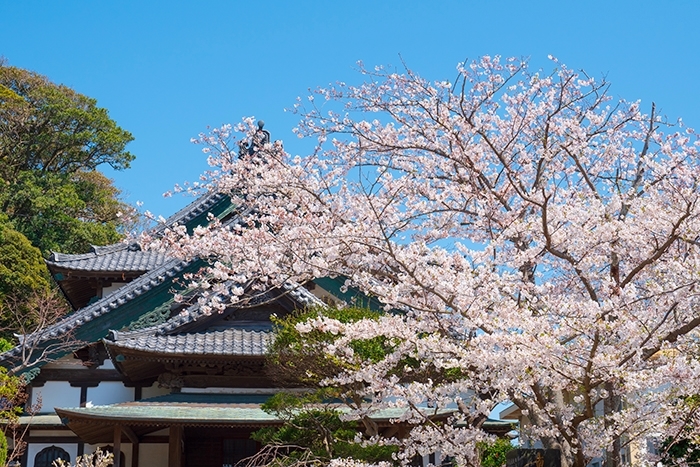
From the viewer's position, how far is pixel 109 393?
1370 cm

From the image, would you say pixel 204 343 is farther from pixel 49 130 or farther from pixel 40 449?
pixel 49 130

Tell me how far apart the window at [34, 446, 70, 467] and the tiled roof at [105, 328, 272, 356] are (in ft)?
9.41

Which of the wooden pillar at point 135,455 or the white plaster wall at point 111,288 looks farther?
the white plaster wall at point 111,288

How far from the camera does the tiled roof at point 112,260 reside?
1604 centimetres

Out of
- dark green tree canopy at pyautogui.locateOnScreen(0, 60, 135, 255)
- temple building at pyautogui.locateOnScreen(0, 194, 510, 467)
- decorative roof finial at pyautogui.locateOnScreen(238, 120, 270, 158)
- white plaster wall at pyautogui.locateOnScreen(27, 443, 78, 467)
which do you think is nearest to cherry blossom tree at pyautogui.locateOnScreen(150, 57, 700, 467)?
decorative roof finial at pyautogui.locateOnScreen(238, 120, 270, 158)

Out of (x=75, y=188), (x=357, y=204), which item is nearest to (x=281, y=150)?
(x=357, y=204)

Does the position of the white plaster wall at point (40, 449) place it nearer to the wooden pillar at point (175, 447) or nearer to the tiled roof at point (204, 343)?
the tiled roof at point (204, 343)

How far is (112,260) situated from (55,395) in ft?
11.7

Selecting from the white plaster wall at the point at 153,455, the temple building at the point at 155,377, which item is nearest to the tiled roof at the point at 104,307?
the temple building at the point at 155,377

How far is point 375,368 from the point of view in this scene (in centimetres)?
703

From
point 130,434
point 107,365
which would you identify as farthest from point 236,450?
point 107,365

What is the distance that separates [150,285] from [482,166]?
8.36 metres

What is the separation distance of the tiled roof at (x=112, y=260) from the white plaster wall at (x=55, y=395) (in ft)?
9.39

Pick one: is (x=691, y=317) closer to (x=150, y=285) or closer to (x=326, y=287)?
(x=326, y=287)
